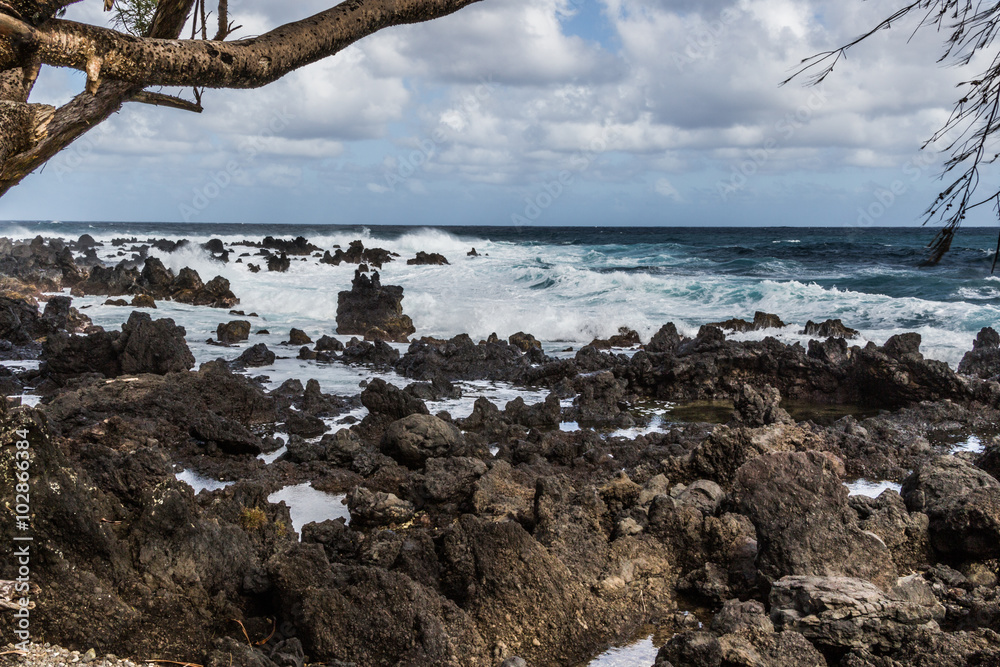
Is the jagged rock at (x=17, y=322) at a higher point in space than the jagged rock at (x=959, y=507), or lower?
lower

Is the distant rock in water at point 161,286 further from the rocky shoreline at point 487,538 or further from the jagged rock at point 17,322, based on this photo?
the rocky shoreline at point 487,538

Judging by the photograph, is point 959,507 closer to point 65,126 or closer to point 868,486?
point 868,486

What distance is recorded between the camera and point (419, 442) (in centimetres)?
576

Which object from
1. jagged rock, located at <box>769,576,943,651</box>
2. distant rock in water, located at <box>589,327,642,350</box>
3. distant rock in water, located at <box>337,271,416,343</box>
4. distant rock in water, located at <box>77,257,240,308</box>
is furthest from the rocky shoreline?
distant rock in water, located at <box>77,257,240,308</box>

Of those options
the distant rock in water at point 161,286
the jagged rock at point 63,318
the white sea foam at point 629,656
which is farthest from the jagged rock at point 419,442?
the distant rock in water at point 161,286

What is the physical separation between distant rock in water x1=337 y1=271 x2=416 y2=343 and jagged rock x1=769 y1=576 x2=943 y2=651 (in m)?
11.8

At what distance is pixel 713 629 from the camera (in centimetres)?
325

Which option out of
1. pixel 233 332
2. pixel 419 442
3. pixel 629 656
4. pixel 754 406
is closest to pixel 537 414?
pixel 754 406

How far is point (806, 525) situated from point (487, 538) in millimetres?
1699

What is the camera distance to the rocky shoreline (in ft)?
9.14

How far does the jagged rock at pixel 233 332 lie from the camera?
1295 centimetres

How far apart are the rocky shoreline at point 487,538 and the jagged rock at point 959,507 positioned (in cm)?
1

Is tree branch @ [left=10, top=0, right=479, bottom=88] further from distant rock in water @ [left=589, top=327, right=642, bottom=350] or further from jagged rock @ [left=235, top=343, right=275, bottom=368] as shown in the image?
distant rock in water @ [left=589, top=327, right=642, bottom=350]

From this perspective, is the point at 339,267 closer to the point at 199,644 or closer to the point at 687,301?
the point at 687,301
